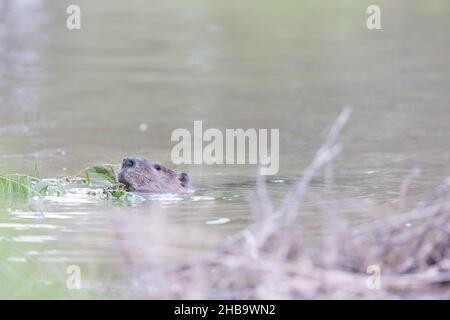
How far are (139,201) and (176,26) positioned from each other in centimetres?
1134

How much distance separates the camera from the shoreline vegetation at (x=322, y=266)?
4.15 m

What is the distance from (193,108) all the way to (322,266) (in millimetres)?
6865

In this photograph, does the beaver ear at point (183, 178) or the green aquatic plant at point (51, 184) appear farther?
the beaver ear at point (183, 178)

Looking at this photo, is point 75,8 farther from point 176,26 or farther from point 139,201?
point 139,201

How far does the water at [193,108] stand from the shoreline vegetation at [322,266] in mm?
237

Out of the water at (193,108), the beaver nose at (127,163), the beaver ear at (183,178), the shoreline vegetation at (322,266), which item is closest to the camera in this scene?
the shoreline vegetation at (322,266)

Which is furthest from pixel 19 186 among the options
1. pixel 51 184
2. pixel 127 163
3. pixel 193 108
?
pixel 193 108

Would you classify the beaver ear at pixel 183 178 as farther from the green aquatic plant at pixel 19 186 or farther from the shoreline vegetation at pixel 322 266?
the shoreline vegetation at pixel 322 266

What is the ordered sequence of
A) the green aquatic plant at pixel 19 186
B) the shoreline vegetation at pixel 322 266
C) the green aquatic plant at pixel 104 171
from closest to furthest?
the shoreline vegetation at pixel 322 266, the green aquatic plant at pixel 19 186, the green aquatic plant at pixel 104 171

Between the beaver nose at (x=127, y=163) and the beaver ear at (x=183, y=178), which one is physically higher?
the beaver nose at (x=127, y=163)

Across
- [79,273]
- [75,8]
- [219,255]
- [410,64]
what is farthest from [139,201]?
[75,8]

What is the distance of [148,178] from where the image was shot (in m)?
7.34

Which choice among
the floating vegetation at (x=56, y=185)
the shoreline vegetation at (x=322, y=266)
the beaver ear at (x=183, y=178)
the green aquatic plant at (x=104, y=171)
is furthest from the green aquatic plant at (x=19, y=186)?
the shoreline vegetation at (x=322, y=266)

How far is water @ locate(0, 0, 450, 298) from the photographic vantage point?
18.5 feet
